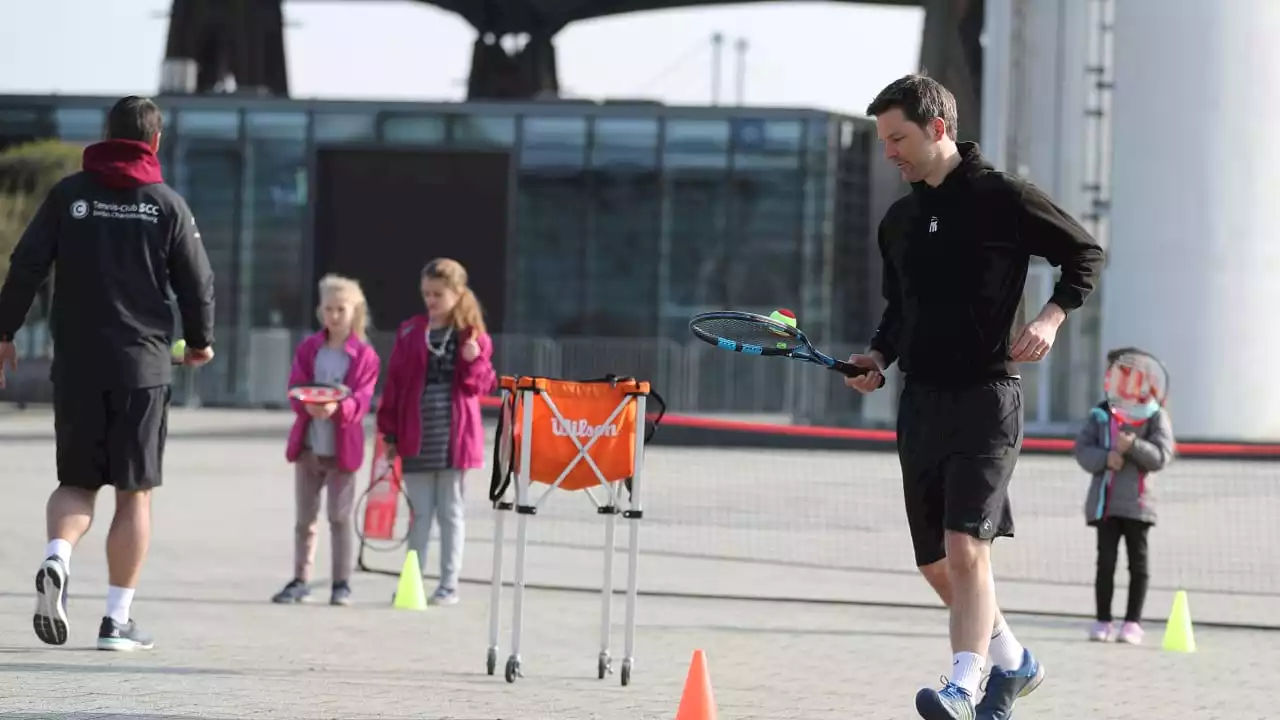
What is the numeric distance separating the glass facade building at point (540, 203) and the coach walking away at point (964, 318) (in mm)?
27388

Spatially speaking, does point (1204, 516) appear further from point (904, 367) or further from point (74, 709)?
point (74, 709)

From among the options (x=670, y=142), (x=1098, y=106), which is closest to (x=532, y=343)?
(x=670, y=142)

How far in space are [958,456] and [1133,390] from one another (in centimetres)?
411

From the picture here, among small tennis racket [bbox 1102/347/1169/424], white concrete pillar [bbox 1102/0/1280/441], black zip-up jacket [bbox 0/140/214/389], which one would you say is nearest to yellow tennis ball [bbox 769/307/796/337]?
black zip-up jacket [bbox 0/140/214/389]

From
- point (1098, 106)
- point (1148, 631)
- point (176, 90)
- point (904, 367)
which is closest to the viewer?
point (904, 367)

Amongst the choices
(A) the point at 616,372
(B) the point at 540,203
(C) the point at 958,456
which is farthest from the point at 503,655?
(B) the point at 540,203

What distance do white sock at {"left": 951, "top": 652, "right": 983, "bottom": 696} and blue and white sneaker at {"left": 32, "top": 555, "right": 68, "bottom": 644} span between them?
10.7 feet

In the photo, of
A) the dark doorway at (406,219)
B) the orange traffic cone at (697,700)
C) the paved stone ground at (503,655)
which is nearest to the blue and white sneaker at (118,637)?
the paved stone ground at (503,655)

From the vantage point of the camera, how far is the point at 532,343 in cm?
3180

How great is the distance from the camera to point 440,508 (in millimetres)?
10938

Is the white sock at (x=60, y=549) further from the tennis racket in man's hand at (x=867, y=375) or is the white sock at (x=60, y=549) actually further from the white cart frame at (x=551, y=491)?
the tennis racket in man's hand at (x=867, y=375)

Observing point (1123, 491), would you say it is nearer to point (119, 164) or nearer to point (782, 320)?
point (782, 320)

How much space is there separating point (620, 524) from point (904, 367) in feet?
30.3

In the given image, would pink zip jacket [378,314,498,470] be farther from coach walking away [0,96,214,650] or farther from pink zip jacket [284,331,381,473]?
coach walking away [0,96,214,650]
